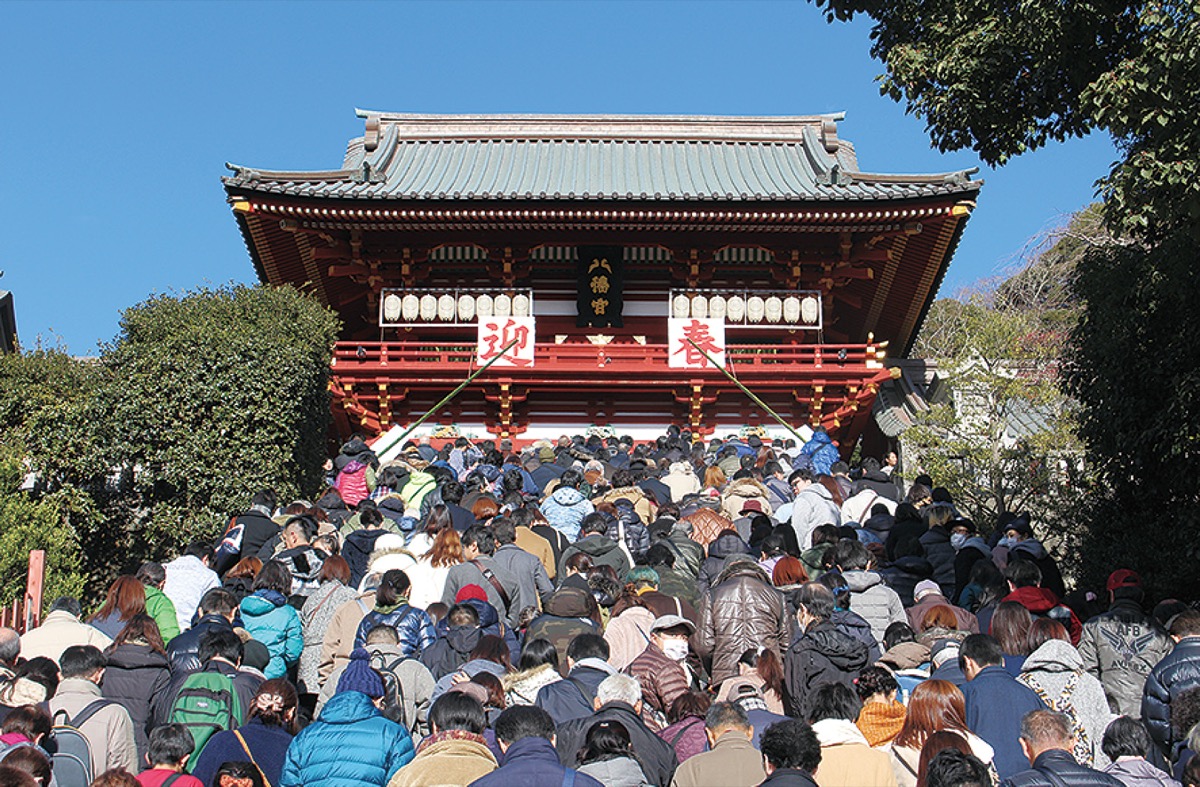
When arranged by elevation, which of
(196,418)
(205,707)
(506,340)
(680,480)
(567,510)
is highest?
(506,340)

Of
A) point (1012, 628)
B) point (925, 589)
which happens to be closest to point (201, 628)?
point (1012, 628)

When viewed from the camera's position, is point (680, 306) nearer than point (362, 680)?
Answer: No

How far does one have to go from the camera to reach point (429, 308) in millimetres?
21234

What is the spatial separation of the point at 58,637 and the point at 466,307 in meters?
14.0

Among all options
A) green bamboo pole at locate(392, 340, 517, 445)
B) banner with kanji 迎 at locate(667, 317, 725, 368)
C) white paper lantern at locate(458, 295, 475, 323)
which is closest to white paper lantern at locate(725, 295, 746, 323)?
banner with kanji 迎 at locate(667, 317, 725, 368)

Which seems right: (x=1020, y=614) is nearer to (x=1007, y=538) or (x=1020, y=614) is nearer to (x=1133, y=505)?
(x=1007, y=538)

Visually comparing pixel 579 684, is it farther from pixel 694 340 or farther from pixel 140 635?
pixel 694 340

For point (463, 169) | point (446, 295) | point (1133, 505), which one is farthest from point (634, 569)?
point (463, 169)

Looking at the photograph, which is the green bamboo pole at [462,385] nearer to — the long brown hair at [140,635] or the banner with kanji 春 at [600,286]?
the banner with kanji 春 at [600,286]

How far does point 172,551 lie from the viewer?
1488 cm

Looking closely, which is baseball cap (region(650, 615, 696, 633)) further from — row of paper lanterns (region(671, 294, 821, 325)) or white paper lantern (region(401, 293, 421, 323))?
white paper lantern (region(401, 293, 421, 323))

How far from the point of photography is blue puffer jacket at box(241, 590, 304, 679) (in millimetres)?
8242

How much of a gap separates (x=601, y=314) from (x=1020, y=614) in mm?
15408

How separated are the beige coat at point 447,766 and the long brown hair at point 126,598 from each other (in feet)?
10.8
